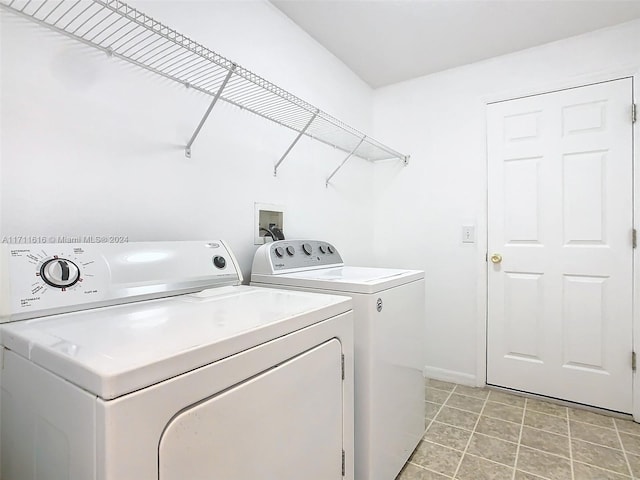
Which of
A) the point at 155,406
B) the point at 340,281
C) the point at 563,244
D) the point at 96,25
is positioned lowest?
the point at 155,406

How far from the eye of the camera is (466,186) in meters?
2.62

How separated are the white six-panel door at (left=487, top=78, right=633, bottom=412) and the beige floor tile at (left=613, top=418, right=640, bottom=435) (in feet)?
0.26

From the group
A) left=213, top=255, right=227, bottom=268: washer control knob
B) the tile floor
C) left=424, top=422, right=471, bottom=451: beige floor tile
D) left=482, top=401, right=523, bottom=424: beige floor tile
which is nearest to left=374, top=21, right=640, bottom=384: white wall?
left=482, top=401, right=523, bottom=424: beige floor tile

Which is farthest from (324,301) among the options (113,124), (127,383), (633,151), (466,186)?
(633,151)

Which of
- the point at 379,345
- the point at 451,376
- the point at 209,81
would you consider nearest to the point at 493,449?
the point at 451,376

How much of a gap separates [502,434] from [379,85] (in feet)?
8.98

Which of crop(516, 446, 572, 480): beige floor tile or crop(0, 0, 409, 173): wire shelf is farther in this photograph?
crop(516, 446, 572, 480): beige floor tile

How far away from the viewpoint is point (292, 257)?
1.73m

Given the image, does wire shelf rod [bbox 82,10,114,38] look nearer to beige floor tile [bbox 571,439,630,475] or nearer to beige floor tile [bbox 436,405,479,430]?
beige floor tile [bbox 436,405,479,430]

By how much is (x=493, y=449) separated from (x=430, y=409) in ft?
1.57

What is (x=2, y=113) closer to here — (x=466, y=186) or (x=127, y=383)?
(x=127, y=383)

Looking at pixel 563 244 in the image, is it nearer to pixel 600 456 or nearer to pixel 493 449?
pixel 600 456

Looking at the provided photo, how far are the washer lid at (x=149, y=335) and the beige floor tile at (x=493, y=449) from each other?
1.31m

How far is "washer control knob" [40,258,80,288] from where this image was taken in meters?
0.90
